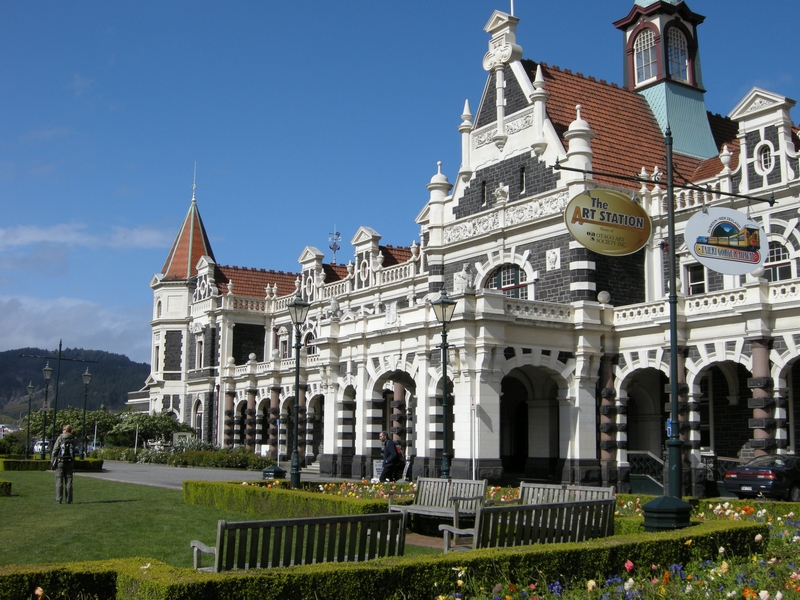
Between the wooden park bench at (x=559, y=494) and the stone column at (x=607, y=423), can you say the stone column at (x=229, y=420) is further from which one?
the wooden park bench at (x=559, y=494)

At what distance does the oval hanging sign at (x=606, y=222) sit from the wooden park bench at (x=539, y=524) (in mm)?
12001

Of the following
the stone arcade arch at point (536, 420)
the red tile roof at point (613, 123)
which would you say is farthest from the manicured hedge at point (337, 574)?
the red tile roof at point (613, 123)

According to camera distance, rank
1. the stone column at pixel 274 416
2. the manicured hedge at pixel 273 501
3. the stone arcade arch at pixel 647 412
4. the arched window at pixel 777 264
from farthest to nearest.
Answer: the stone column at pixel 274 416 < the stone arcade arch at pixel 647 412 < the arched window at pixel 777 264 < the manicured hedge at pixel 273 501

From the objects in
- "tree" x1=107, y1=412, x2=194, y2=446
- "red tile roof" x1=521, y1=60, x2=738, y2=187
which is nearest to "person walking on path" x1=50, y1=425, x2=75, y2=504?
"red tile roof" x1=521, y1=60, x2=738, y2=187

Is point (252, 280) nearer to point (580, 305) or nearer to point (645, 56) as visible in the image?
point (645, 56)

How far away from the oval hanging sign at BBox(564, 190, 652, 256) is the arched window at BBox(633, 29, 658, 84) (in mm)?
17882

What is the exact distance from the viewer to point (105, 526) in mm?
16469

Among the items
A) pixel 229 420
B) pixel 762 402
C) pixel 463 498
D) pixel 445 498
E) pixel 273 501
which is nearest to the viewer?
pixel 463 498

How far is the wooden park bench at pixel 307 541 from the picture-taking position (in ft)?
29.7

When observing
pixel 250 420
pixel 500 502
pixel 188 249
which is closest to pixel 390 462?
pixel 500 502

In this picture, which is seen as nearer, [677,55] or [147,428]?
[677,55]

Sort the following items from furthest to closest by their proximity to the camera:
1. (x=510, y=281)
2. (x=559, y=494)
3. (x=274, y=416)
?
(x=274, y=416) < (x=510, y=281) < (x=559, y=494)

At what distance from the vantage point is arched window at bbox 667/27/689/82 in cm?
3962

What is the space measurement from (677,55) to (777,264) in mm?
14768
